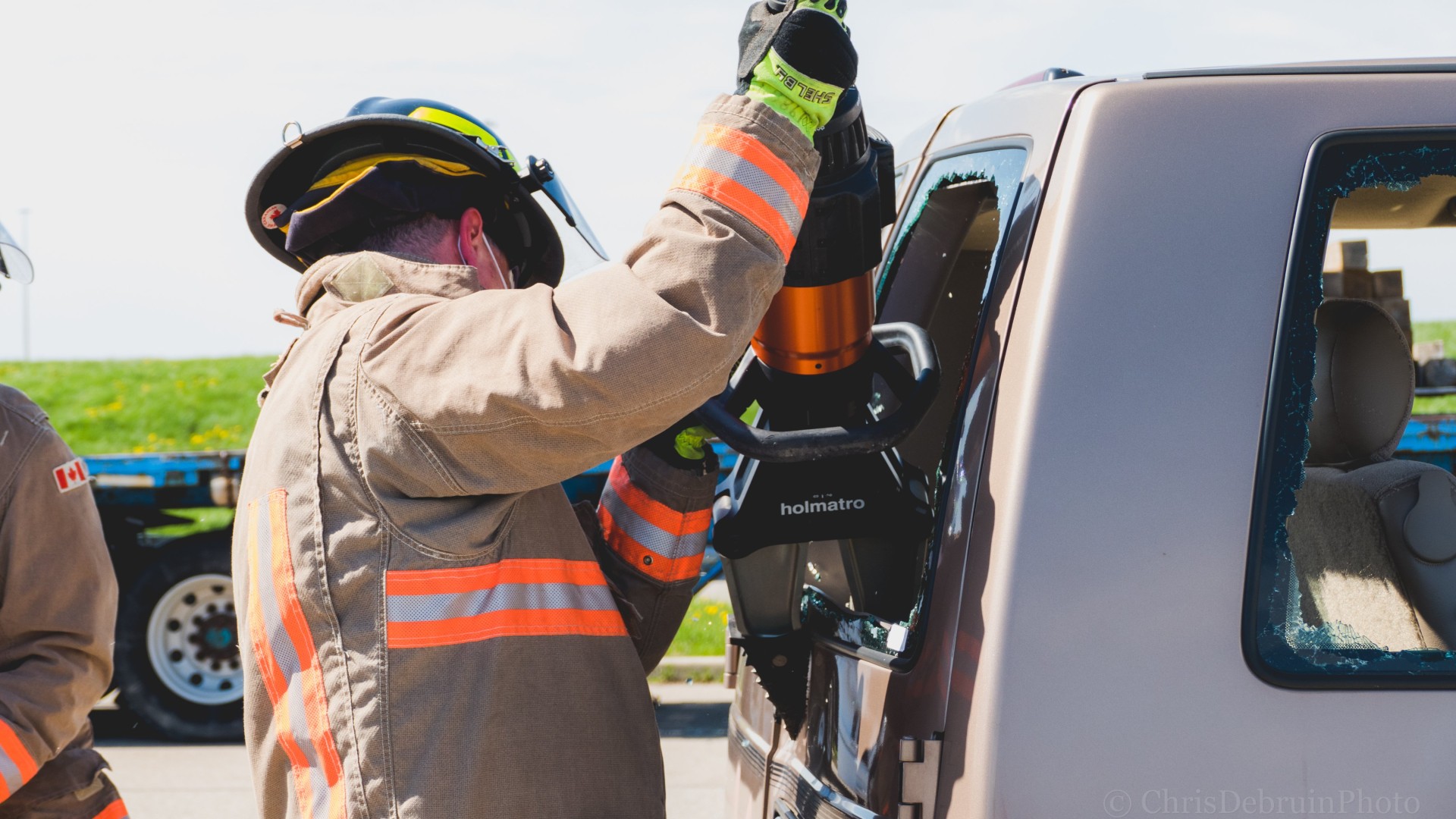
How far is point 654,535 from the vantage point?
1.90m

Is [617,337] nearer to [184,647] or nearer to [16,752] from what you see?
[16,752]

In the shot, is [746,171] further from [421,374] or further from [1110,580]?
[1110,580]

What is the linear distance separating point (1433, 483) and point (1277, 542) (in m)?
0.99

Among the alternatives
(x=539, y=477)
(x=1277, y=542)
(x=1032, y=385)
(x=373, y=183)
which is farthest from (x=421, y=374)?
(x=1277, y=542)

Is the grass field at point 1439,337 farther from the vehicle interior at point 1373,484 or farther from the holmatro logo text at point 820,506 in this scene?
the holmatro logo text at point 820,506

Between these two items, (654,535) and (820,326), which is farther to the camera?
(654,535)

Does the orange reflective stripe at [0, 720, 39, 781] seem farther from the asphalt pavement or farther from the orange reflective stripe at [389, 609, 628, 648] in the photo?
the asphalt pavement

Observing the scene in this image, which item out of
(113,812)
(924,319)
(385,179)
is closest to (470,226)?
(385,179)

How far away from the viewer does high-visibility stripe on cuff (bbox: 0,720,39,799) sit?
6.93 ft

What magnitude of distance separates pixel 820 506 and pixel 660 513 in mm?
270

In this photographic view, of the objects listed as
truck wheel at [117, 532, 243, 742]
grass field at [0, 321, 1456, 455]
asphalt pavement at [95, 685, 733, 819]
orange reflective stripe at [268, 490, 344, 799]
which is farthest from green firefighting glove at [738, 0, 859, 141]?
grass field at [0, 321, 1456, 455]

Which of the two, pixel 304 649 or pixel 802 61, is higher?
pixel 802 61

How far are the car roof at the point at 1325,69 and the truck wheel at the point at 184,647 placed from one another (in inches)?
213

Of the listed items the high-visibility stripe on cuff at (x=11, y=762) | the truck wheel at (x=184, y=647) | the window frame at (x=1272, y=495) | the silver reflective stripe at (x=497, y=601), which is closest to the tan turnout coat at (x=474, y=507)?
the silver reflective stripe at (x=497, y=601)
